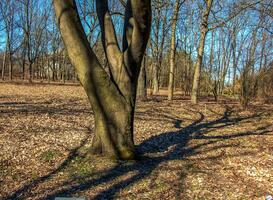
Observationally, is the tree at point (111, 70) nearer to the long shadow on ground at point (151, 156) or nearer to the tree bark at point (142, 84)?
the long shadow on ground at point (151, 156)

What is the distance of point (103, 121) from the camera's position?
17.0ft

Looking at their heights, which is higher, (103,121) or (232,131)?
(103,121)

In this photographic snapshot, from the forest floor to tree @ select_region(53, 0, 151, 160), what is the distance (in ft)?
1.48

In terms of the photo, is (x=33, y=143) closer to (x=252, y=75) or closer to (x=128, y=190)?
(x=128, y=190)

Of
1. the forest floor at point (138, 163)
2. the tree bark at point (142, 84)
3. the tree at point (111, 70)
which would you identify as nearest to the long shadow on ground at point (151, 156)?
the forest floor at point (138, 163)

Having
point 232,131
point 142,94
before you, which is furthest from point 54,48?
point 232,131

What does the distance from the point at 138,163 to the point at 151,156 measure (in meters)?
0.62

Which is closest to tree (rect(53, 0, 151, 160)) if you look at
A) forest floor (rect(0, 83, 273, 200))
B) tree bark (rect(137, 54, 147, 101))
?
forest floor (rect(0, 83, 273, 200))

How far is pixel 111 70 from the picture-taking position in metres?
5.45

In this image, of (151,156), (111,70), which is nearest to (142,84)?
(151,156)

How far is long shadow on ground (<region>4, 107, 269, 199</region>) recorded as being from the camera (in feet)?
13.3

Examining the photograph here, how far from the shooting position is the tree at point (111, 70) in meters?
4.82

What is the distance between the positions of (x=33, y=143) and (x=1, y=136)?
0.82 metres

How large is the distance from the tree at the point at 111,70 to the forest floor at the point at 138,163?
453 millimetres
